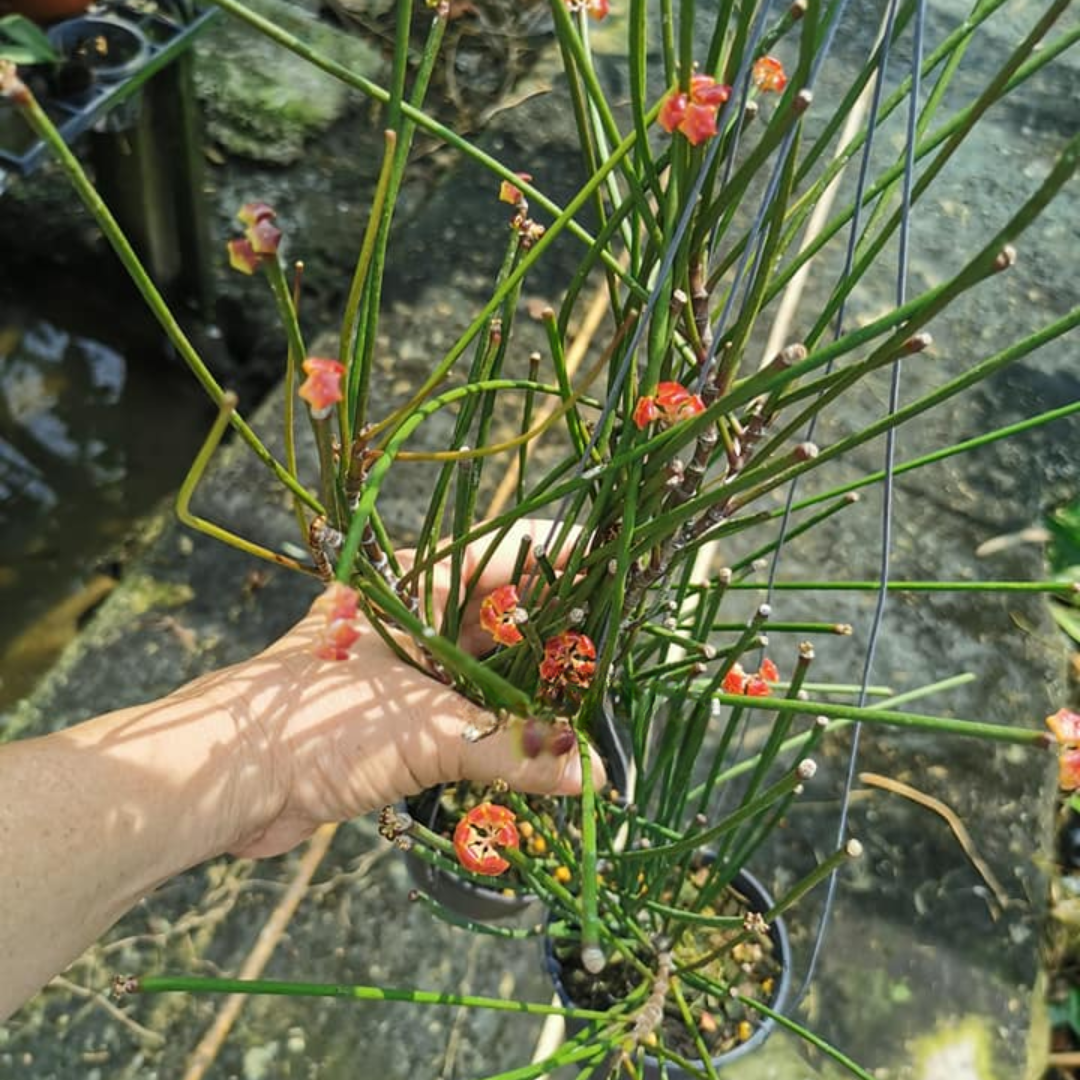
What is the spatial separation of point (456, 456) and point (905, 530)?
0.99 meters

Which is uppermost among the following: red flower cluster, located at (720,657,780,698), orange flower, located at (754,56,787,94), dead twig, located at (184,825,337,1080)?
orange flower, located at (754,56,787,94)

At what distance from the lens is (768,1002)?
0.80 metres

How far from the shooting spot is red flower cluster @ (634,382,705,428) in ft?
1.66

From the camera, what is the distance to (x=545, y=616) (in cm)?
66

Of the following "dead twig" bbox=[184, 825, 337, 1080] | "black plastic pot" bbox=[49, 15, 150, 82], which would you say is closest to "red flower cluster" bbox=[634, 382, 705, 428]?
"dead twig" bbox=[184, 825, 337, 1080]

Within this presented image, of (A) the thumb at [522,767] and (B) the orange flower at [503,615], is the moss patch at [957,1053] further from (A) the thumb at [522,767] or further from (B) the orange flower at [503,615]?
(B) the orange flower at [503,615]

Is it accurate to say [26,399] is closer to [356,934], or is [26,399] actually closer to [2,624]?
[2,624]

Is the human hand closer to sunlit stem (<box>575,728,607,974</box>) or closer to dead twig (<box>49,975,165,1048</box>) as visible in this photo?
sunlit stem (<box>575,728,607,974</box>)

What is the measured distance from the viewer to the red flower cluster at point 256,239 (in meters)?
0.38

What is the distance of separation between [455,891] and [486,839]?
30 cm

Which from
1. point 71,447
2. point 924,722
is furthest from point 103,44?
point 924,722

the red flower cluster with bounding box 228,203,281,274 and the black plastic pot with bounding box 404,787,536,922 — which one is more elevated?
the red flower cluster with bounding box 228,203,281,274

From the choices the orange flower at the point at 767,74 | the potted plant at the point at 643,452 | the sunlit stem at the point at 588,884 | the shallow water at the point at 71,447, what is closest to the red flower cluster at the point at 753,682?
the potted plant at the point at 643,452

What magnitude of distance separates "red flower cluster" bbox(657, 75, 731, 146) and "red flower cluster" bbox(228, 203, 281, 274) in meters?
0.16
